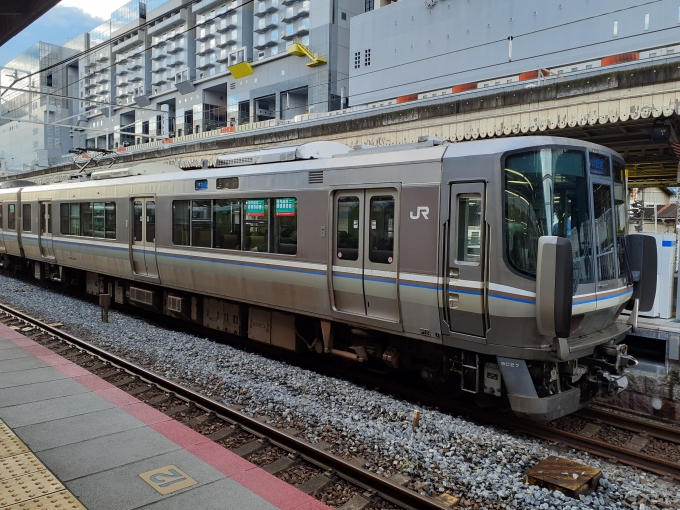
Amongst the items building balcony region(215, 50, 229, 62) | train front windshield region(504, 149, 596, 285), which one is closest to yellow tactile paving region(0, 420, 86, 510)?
train front windshield region(504, 149, 596, 285)

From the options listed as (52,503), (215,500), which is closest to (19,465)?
(52,503)

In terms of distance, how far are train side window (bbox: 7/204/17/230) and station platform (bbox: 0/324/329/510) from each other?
13755mm

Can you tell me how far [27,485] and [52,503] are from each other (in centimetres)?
42

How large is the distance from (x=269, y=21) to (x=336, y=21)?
7417mm

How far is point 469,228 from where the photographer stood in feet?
20.3

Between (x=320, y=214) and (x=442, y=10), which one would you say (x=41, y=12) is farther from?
(x=442, y=10)

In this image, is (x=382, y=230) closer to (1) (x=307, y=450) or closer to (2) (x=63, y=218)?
(1) (x=307, y=450)

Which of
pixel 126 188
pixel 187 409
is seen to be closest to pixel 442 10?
pixel 126 188

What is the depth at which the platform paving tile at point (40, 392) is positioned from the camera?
6.50 meters

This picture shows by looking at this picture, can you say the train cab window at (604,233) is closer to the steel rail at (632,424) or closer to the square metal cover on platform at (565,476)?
the steel rail at (632,424)

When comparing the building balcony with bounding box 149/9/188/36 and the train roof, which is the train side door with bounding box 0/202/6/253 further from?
the building balcony with bounding box 149/9/188/36

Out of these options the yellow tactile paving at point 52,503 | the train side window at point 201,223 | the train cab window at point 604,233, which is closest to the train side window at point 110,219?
the train side window at point 201,223

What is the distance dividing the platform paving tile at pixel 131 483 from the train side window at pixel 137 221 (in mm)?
7836

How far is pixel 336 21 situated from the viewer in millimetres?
46844
